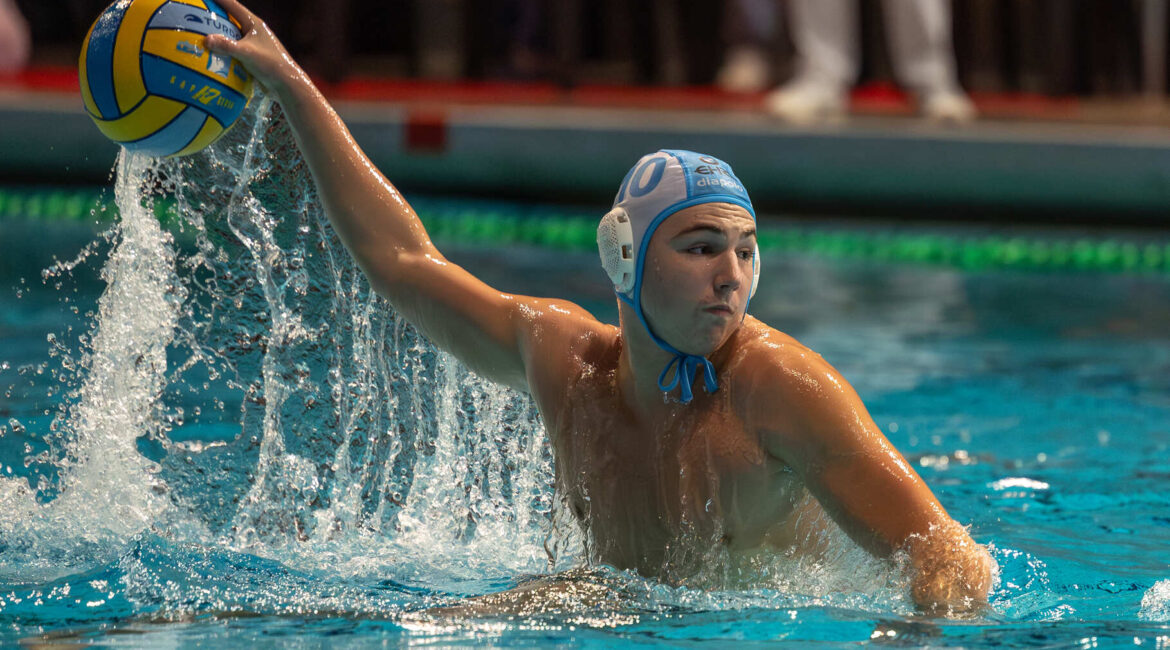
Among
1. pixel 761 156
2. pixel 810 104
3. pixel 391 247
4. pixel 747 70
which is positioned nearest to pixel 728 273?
pixel 391 247

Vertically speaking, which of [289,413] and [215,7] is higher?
[215,7]

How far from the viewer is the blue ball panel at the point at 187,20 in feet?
9.96

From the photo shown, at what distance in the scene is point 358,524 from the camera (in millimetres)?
3469

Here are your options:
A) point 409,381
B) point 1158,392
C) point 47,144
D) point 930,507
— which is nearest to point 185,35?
point 409,381

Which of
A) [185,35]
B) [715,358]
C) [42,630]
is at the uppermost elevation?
[185,35]

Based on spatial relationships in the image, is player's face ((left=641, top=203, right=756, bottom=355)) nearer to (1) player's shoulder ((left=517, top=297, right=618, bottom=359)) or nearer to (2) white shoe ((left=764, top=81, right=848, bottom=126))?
(1) player's shoulder ((left=517, top=297, right=618, bottom=359))

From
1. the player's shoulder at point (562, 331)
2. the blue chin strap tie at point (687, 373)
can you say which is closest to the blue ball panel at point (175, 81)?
the player's shoulder at point (562, 331)

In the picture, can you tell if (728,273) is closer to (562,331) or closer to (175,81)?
(562,331)

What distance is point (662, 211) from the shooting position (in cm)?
257

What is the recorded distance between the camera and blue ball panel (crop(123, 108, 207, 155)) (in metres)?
3.06

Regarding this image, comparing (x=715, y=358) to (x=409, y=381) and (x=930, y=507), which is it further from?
(x=409, y=381)

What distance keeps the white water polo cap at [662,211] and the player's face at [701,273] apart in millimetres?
20

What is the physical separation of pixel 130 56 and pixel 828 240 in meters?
6.33

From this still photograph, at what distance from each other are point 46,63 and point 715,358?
426 inches
